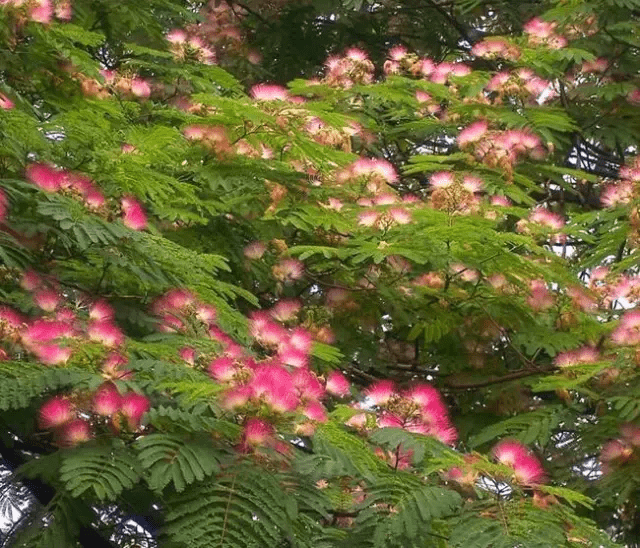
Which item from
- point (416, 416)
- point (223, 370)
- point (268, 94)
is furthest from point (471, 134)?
point (223, 370)

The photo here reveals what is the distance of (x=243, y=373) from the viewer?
332 cm

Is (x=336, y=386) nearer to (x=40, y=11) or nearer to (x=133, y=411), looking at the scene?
(x=133, y=411)

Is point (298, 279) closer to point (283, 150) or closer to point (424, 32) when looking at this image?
point (283, 150)

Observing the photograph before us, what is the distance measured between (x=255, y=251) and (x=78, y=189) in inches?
56.9

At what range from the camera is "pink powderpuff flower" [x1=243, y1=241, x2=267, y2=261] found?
5.58 m

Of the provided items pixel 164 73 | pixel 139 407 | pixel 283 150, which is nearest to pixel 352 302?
Answer: pixel 283 150

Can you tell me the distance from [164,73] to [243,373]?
3.65 meters

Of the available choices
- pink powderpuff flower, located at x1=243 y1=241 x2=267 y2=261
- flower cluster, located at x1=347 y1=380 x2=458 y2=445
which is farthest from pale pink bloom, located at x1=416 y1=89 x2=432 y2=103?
flower cluster, located at x1=347 y1=380 x2=458 y2=445

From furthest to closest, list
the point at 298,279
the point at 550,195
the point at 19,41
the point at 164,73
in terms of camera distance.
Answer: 1. the point at 550,195
2. the point at 164,73
3. the point at 298,279
4. the point at 19,41

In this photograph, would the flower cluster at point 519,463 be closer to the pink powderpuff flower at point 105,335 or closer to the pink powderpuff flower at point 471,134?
the pink powderpuff flower at point 105,335

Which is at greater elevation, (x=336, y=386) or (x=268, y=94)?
(x=268, y=94)

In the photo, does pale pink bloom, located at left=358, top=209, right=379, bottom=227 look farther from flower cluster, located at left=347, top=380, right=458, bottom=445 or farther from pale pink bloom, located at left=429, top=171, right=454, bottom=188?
flower cluster, located at left=347, top=380, right=458, bottom=445

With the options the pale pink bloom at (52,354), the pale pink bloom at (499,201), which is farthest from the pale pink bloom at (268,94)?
the pale pink bloom at (52,354)

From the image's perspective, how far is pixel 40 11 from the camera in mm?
4898
